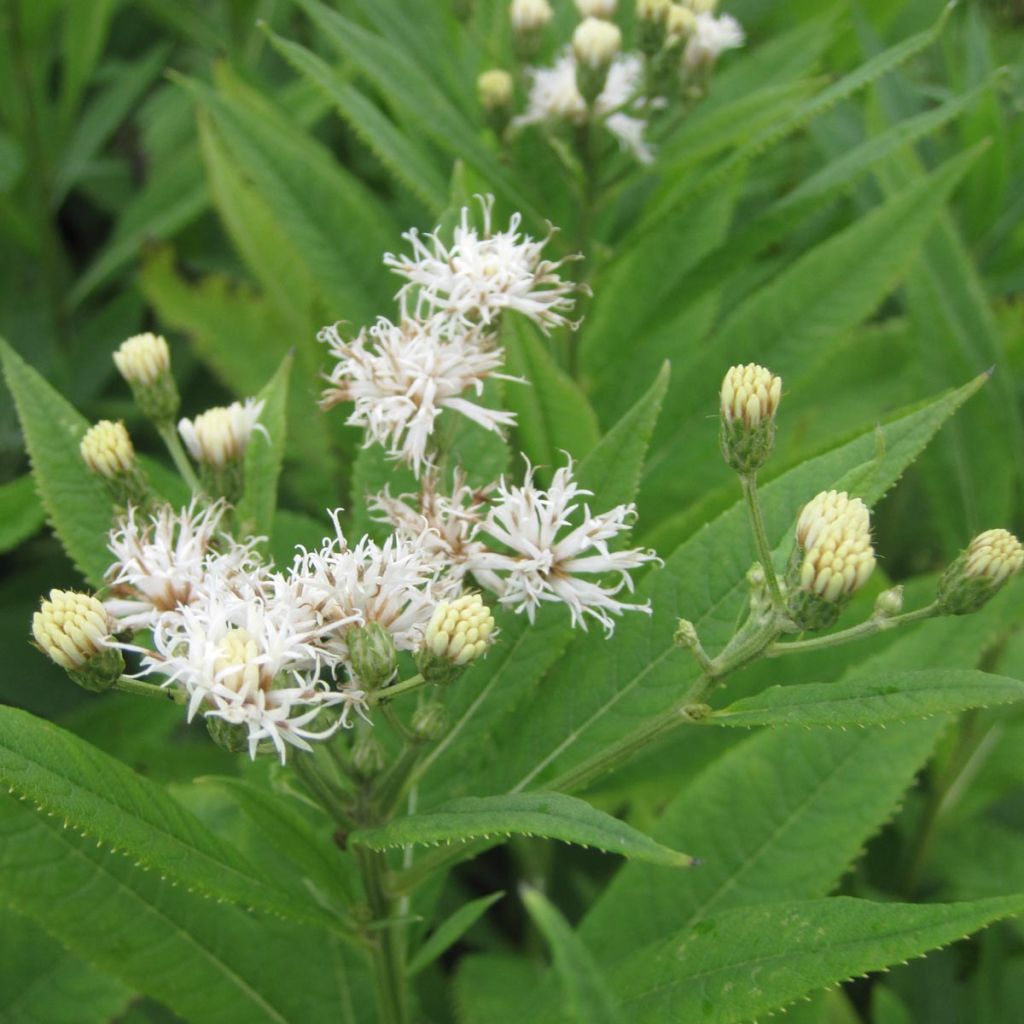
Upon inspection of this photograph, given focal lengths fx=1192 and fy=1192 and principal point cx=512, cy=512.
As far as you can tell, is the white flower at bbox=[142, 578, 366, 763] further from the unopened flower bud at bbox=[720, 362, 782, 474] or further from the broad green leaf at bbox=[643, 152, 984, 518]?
the broad green leaf at bbox=[643, 152, 984, 518]

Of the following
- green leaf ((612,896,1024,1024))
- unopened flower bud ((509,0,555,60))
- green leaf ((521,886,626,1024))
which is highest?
unopened flower bud ((509,0,555,60))

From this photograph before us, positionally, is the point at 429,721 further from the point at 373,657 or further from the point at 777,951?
the point at 777,951

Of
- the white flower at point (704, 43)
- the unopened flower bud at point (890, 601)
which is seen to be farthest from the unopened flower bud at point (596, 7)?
the unopened flower bud at point (890, 601)

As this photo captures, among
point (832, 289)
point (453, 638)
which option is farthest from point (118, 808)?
point (832, 289)

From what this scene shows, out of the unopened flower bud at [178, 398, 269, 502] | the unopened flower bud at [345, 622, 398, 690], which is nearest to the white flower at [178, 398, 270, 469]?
the unopened flower bud at [178, 398, 269, 502]

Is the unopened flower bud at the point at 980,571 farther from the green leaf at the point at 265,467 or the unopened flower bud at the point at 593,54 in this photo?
the unopened flower bud at the point at 593,54

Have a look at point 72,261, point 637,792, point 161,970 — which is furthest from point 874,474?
point 72,261
